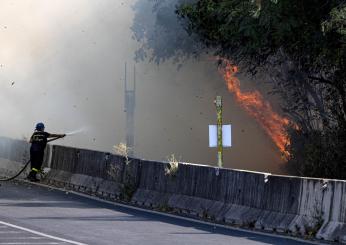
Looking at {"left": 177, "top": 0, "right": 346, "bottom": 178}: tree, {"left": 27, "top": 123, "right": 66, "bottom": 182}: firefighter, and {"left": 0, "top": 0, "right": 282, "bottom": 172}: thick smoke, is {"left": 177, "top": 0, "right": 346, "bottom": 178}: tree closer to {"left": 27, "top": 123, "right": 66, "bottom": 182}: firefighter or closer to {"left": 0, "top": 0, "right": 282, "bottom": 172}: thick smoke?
{"left": 27, "top": 123, "right": 66, "bottom": 182}: firefighter

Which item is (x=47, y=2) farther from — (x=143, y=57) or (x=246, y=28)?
(x=246, y=28)

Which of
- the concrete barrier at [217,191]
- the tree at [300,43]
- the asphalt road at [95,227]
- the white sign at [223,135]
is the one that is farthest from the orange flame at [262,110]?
the asphalt road at [95,227]

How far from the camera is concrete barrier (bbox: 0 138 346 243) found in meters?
15.6

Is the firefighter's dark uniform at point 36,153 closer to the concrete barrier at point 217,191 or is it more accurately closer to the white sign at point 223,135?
the concrete barrier at point 217,191

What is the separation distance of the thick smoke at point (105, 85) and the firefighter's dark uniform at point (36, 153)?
1493 centimetres

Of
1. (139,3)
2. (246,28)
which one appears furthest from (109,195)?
(139,3)

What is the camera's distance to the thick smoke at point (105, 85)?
136 ft

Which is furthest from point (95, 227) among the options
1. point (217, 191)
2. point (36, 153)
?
point (36, 153)

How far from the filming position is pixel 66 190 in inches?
897

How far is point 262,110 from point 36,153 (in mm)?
15555

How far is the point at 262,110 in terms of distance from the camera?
3881cm

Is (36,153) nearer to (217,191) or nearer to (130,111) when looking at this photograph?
(217,191)

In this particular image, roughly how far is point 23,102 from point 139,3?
740 cm

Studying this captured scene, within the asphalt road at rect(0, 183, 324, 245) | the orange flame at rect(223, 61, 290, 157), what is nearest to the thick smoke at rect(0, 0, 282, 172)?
the orange flame at rect(223, 61, 290, 157)
